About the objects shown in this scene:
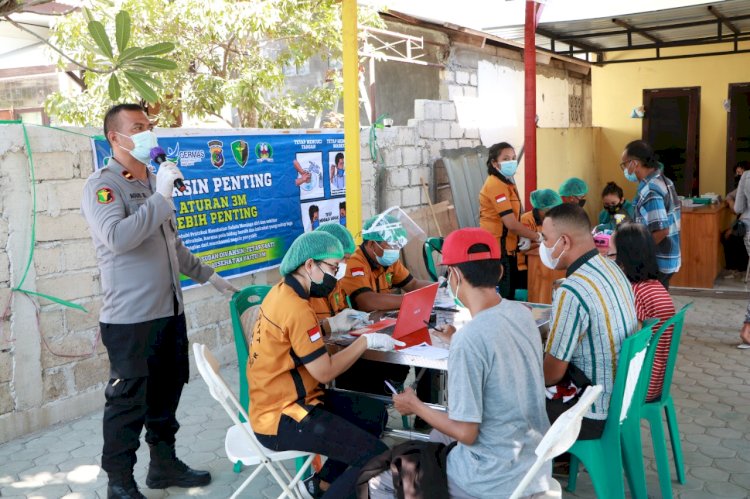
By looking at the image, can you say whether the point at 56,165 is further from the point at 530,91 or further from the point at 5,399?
the point at 530,91

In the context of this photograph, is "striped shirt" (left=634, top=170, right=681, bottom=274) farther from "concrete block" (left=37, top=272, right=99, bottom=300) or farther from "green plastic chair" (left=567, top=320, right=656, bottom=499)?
"concrete block" (left=37, top=272, right=99, bottom=300)

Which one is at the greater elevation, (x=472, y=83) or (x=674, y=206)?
(x=472, y=83)

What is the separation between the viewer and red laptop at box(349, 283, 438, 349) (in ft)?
11.7

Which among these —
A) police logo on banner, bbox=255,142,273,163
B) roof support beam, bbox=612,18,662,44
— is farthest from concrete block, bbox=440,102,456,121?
police logo on banner, bbox=255,142,273,163

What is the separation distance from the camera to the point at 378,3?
8602 millimetres

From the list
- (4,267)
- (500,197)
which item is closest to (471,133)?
(500,197)

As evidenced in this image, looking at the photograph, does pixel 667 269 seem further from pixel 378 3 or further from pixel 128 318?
pixel 378 3

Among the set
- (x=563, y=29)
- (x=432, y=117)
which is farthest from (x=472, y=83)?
(x=432, y=117)

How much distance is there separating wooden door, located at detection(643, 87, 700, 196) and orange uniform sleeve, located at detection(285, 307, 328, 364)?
11.8 m

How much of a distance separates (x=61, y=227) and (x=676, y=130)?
11438 mm

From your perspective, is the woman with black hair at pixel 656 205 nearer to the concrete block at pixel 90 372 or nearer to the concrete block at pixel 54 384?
the concrete block at pixel 90 372

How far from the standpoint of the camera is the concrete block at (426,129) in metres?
8.66

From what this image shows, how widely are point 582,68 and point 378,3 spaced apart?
7973 mm

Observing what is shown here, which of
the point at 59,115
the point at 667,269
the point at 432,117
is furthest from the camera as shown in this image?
the point at 432,117
